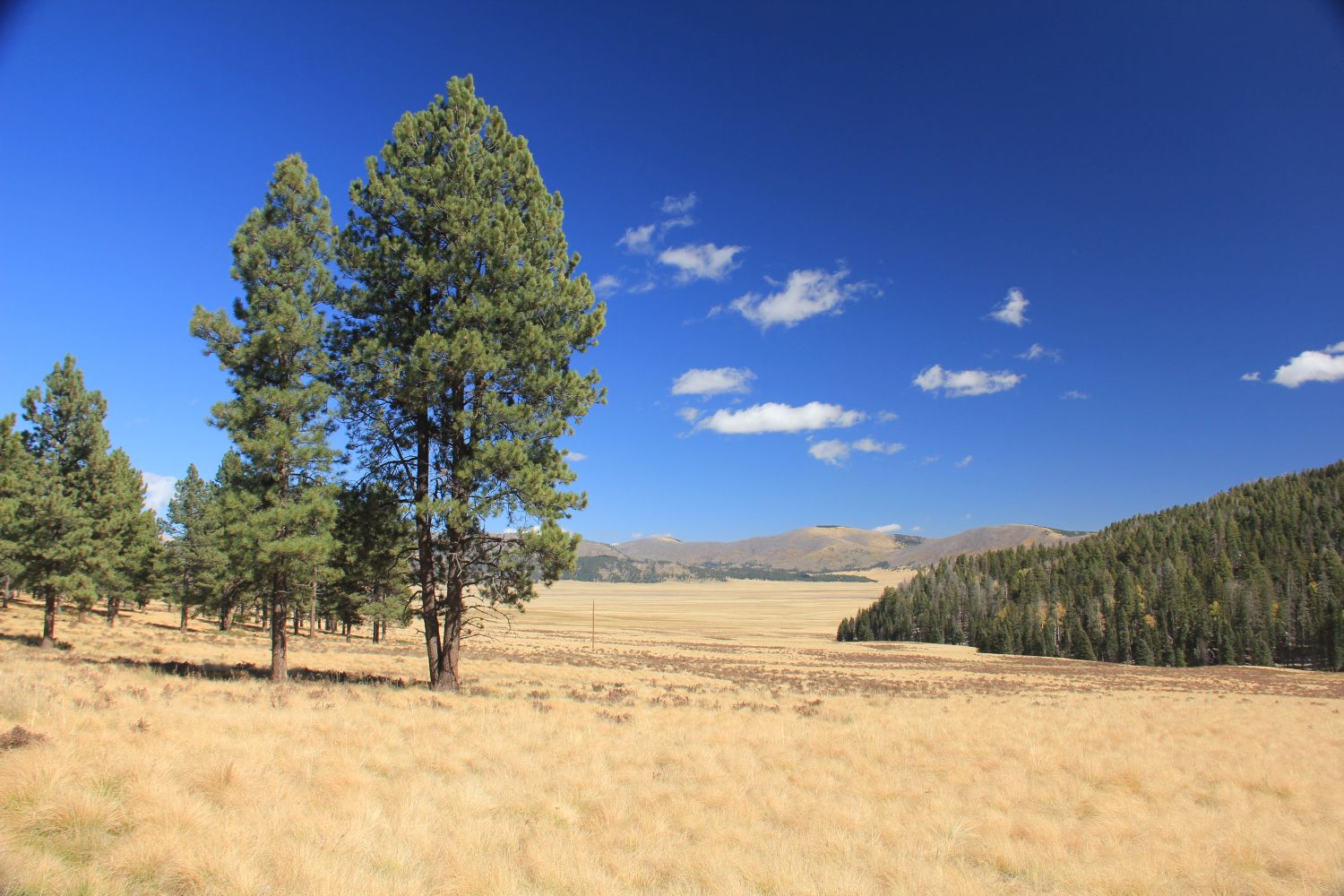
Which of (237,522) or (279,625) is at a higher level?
(237,522)

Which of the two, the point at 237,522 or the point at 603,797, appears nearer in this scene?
the point at 603,797

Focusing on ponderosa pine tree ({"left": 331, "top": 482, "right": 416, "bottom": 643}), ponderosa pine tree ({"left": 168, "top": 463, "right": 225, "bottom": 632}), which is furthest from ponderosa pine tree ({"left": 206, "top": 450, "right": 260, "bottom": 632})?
ponderosa pine tree ({"left": 168, "top": 463, "right": 225, "bottom": 632})

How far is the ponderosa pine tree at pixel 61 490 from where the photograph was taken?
24.9 m

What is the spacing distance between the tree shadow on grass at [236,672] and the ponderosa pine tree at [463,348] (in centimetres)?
340

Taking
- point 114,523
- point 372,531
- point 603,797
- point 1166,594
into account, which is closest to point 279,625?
point 372,531

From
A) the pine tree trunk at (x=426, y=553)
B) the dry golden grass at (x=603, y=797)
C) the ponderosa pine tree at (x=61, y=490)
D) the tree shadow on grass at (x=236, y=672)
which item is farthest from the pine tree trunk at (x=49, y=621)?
the pine tree trunk at (x=426, y=553)

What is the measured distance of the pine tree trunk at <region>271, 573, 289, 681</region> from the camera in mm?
16594

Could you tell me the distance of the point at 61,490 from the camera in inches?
1000

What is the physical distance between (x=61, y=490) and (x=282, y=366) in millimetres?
16486

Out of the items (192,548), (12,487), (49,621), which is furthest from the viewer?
(192,548)

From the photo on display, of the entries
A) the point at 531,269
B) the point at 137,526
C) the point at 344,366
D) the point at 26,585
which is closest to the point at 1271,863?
the point at 531,269

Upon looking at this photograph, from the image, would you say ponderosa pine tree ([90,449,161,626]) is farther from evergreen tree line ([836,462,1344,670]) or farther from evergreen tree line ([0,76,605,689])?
evergreen tree line ([836,462,1344,670])

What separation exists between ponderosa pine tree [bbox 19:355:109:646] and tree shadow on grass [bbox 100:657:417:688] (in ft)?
25.6

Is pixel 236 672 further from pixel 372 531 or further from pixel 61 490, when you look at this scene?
pixel 61 490
